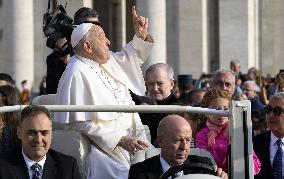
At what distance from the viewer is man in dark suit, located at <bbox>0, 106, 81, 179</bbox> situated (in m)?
7.84

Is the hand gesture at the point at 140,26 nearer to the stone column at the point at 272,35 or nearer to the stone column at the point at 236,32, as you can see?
the stone column at the point at 236,32

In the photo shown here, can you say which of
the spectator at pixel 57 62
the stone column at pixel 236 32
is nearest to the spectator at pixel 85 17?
the spectator at pixel 57 62

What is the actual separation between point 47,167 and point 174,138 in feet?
3.17

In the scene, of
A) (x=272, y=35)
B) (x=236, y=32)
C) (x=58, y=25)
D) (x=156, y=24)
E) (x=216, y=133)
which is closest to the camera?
(x=216, y=133)

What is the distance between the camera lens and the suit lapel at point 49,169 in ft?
26.3

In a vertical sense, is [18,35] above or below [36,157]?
above

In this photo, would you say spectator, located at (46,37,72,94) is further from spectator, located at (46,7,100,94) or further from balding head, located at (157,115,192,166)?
balding head, located at (157,115,192,166)

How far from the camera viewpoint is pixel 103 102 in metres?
9.73

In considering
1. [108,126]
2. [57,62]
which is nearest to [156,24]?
[57,62]

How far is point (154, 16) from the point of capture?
3456 centimetres

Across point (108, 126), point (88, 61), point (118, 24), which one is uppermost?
point (118, 24)

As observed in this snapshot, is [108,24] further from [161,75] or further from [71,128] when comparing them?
[71,128]

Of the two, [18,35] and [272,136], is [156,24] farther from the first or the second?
[272,136]

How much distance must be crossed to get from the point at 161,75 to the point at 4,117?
3.43 metres
